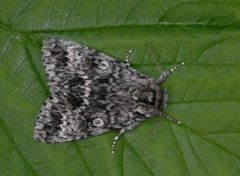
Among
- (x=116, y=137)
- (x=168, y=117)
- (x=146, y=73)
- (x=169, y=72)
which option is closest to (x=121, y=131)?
(x=116, y=137)

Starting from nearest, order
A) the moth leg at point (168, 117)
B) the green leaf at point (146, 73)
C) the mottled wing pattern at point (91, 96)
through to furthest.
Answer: the green leaf at point (146, 73) → the moth leg at point (168, 117) → the mottled wing pattern at point (91, 96)

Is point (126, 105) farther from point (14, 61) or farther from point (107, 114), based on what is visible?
point (14, 61)

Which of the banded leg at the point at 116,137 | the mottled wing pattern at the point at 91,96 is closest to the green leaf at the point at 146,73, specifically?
the banded leg at the point at 116,137

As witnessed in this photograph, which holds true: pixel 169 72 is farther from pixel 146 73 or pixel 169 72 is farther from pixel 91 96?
pixel 91 96

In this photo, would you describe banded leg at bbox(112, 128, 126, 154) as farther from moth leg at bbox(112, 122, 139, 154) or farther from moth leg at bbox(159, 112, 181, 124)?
moth leg at bbox(159, 112, 181, 124)

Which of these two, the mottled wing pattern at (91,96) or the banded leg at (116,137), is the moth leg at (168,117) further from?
the banded leg at (116,137)

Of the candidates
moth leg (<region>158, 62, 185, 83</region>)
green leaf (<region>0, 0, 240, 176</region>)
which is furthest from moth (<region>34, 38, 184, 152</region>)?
green leaf (<region>0, 0, 240, 176</region>)
